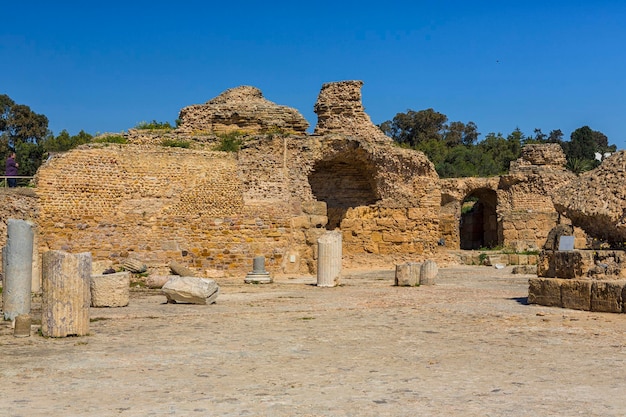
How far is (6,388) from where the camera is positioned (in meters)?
4.96

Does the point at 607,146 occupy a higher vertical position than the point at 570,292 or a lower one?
higher

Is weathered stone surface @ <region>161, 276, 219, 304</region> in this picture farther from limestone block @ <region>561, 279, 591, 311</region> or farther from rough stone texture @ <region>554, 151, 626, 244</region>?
rough stone texture @ <region>554, 151, 626, 244</region>

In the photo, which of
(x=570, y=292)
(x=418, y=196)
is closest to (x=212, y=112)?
(x=418, y=196)

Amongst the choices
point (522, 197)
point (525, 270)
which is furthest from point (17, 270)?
point (522, 197)

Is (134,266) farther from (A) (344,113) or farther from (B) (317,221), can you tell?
(A) (344,113)

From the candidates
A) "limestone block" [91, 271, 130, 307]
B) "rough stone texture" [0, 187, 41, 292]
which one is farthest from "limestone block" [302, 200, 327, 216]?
"limestone block" [91, 271, 130, 307]

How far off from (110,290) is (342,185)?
39.3 ft

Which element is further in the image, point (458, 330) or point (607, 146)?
point (607, 146)

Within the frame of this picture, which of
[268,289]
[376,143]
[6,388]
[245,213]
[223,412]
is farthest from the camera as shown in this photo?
[376,143]

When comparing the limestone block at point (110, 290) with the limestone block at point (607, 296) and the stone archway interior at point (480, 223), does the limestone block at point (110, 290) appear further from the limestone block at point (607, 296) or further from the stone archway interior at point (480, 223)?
the stone archway interior at point (480, 223)

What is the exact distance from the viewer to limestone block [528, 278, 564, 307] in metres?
9.67

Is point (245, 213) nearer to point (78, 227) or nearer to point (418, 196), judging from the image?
point (78, 227)

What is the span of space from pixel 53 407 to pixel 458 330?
4711 millimetres

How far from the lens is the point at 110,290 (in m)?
10.6
